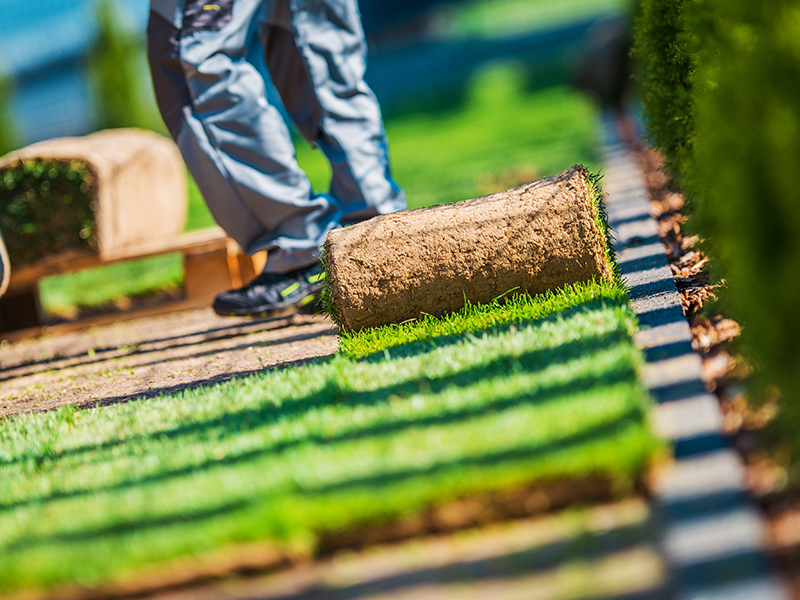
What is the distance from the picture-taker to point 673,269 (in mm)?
3062

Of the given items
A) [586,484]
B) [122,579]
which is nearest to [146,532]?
[122,579]

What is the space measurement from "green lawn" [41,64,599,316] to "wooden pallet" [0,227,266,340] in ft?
1.72

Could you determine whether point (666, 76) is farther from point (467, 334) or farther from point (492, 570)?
point (492, 570)

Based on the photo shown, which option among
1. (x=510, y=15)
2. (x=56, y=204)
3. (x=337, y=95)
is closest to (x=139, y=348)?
(x=337, y=95)

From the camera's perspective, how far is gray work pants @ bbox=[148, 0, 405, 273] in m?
3.32

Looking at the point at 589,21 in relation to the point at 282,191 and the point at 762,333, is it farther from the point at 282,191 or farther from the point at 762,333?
the point at 762,333

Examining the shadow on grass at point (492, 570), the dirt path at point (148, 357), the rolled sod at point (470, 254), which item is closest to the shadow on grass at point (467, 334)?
the rolled sod at point (470, 254)

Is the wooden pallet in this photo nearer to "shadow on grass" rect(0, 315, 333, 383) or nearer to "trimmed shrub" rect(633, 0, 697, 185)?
"shadow on grass" rect(0, 315, 333, 383)

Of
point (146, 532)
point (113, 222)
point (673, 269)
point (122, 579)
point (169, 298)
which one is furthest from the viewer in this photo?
point (169, 298)

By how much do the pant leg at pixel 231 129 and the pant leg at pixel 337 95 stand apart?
0.58 feet

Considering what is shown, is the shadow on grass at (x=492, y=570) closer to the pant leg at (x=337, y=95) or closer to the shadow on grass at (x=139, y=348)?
the shadow on grass at (x=139, y=348)

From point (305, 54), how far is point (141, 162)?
83.2 inches

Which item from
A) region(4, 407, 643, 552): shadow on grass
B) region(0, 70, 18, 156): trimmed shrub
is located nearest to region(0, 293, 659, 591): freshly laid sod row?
region(4, 407, 643, 552): shadow on grass

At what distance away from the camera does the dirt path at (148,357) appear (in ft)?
9.09
